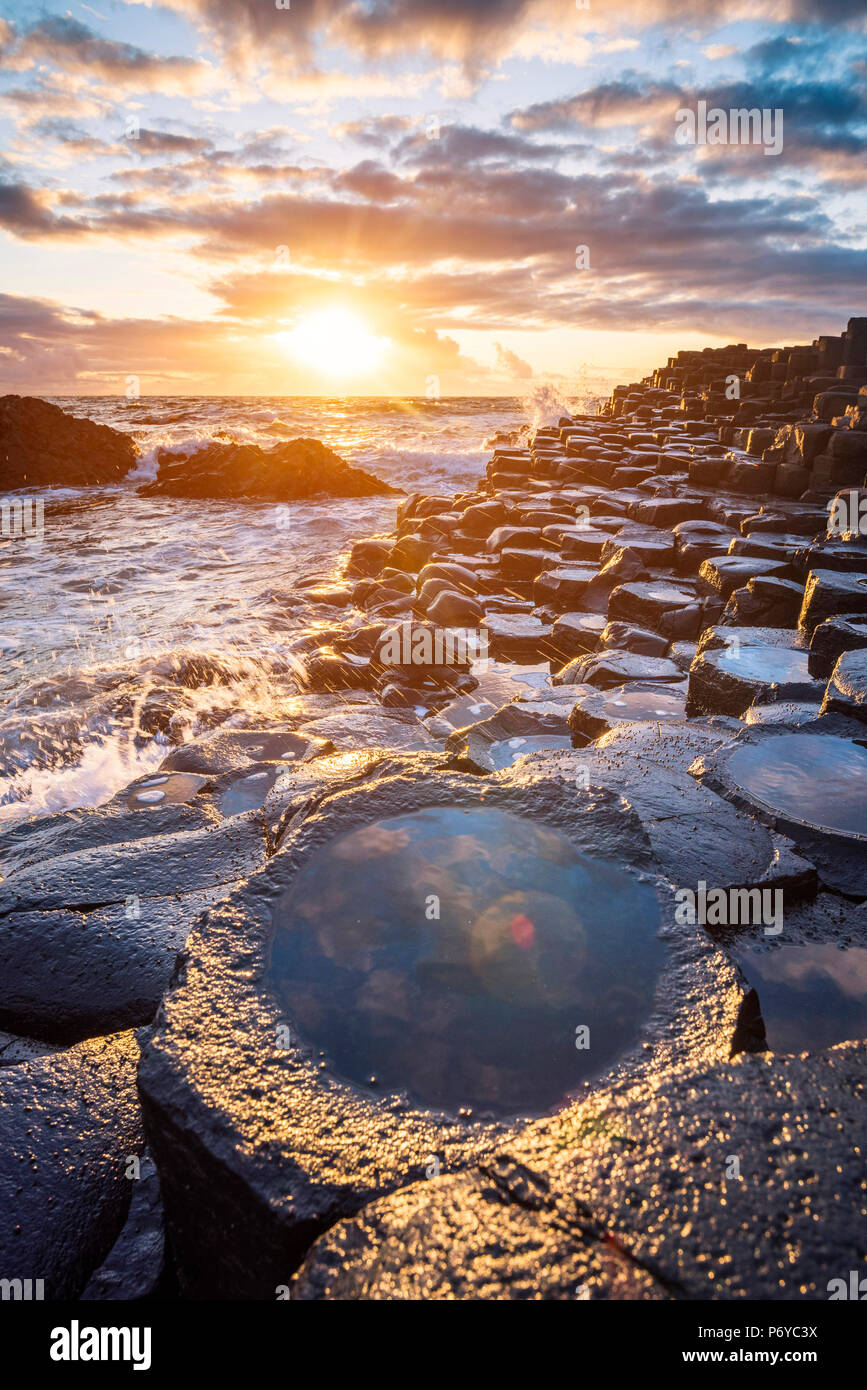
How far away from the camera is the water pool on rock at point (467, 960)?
4.97ft

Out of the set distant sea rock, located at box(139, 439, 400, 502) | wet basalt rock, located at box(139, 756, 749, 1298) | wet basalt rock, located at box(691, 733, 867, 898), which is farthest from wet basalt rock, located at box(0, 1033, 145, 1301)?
distant sea rock, located at box(139, 439, 400, 502)

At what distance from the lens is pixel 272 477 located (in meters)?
20.8

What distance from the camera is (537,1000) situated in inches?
64.7

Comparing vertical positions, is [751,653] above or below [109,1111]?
above

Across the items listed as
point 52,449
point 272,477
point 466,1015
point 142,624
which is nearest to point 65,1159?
point 466,1015

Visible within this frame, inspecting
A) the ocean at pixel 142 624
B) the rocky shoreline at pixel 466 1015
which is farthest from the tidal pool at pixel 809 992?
the ocean at pixel 142 624

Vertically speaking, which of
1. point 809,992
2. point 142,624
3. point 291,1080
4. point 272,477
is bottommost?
point 809,992

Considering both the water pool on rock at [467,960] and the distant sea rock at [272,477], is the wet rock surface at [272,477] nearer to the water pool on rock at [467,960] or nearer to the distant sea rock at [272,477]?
the distant sea rock at [272,477]

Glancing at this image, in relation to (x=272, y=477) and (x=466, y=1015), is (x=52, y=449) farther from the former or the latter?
(x=466, y=1015)

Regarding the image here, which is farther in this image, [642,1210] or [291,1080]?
[291,1080]

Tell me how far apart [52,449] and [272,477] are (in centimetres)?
879
